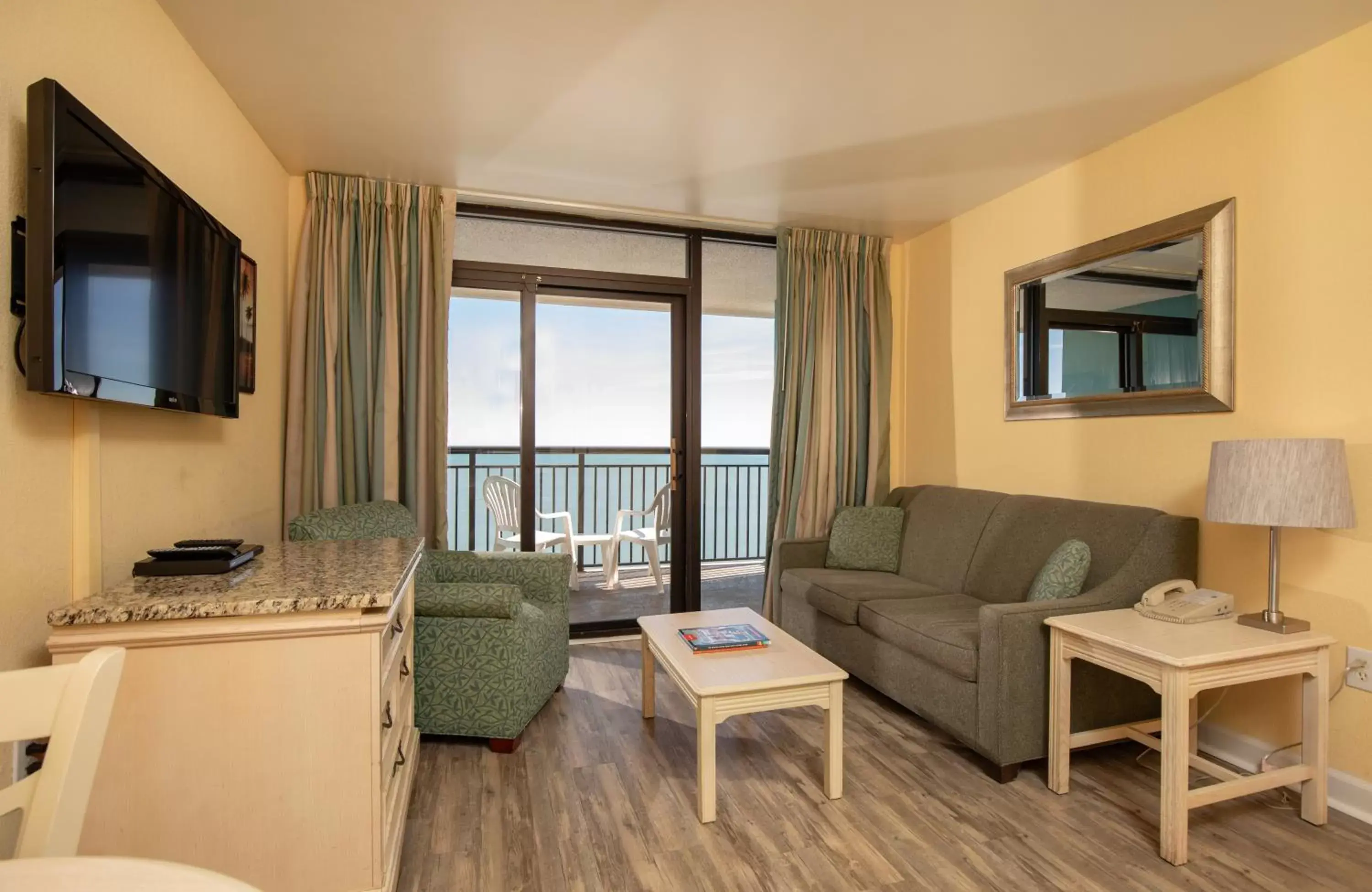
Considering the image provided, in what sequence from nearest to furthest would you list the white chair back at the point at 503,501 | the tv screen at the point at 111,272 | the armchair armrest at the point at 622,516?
the tv screen at the point at 111,272 < the white chair back at the point at 503,501 < the armchair armrest at the point at 622,516

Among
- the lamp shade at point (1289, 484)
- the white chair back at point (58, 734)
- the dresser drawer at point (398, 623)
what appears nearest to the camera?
the white chair back at point (58, 734)

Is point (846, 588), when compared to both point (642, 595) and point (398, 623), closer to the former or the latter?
point (642, 595)

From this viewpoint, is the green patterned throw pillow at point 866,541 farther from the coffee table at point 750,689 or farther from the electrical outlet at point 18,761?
the electrical outlet at point 18,761

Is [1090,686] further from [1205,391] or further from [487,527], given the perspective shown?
[487,527]

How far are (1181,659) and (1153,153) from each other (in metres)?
2.06

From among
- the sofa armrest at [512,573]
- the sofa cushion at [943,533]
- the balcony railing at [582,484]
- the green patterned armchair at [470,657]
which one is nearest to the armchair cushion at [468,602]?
the green patterned armchair at [470,657]

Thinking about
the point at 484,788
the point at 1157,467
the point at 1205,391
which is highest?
the point at 1205,391

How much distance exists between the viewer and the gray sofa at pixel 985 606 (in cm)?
233

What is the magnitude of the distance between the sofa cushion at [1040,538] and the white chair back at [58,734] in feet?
9.56

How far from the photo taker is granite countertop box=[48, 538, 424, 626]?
1395mm

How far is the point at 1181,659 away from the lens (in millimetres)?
1855

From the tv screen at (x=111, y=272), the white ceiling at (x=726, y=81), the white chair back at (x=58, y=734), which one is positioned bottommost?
the white chair back at (x=58, y=734)

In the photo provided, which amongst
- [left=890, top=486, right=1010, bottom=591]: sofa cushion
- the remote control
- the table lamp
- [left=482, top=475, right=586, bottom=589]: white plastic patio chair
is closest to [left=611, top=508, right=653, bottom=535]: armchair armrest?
[left=482, top=475, right=586, bottom=589]: white plastic patio chair

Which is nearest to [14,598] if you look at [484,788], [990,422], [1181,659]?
[484,788]
